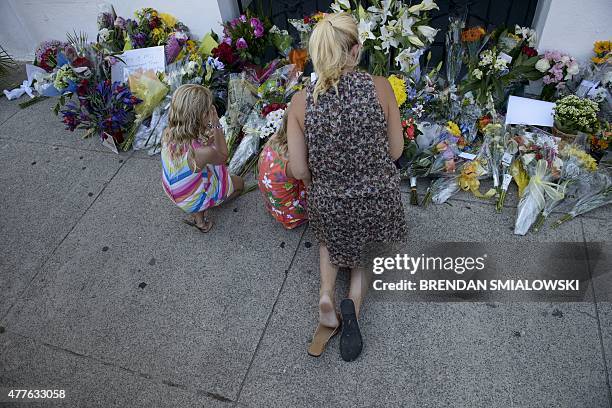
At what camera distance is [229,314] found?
104 inches

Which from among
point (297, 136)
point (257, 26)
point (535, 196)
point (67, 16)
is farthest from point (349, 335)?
point (67, 16)

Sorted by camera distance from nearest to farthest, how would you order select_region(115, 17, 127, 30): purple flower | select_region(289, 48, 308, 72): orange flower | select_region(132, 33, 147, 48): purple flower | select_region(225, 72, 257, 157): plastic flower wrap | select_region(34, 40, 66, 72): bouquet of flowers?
select_region(225, 72, 257, 157): plastic flower wrap → select_region(289, 48, 308, 72): orange flower → select_region(34, 40, 66, 72): bouquet of flowers → select_region(132, 33, 147, 48): purple flower → select_region(115, 17, 127, 30): purple flower

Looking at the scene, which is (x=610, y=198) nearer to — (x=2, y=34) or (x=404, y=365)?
(x=404, y=365)

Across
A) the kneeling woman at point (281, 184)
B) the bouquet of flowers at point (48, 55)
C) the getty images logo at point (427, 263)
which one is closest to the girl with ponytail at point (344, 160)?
the getty images logo at point (427, 263)

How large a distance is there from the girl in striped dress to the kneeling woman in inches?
13.8

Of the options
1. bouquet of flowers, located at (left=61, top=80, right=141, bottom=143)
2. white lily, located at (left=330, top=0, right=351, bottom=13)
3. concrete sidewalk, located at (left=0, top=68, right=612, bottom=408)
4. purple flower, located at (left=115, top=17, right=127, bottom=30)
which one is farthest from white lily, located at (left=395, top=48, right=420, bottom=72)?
purple flower, located at (left=115, top=17, right=127, bottom=30)

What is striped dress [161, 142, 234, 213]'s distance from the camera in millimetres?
2785

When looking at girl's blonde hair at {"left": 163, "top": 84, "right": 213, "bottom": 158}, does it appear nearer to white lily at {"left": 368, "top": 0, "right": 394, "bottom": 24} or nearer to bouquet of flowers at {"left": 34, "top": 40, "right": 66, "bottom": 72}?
white lily at {"left": 368, "top": 0, "right": 394, "bottom": 24}

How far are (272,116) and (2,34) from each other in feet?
13.6

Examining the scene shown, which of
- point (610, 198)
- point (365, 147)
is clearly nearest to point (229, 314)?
point (365, 147)

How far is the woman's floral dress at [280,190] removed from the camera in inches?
104

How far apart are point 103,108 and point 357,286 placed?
2730 millimetres

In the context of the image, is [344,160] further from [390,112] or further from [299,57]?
[299,57]

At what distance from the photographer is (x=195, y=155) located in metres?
2.75
